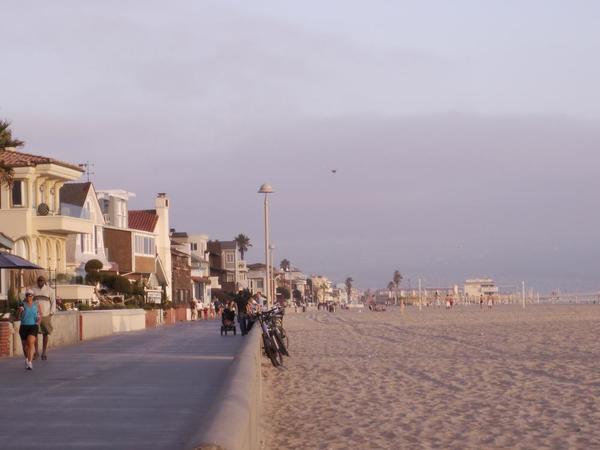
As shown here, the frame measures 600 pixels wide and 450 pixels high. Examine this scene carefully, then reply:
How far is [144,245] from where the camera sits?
3007 inches

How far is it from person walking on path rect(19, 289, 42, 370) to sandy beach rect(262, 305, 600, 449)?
434 centimetres

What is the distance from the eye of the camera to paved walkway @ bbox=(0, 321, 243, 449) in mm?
10180

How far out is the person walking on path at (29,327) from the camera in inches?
747

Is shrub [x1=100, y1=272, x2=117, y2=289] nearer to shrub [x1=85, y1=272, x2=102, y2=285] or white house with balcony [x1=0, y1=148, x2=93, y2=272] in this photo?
shrub [x1=85, y1=272, x2=102, y2=285]

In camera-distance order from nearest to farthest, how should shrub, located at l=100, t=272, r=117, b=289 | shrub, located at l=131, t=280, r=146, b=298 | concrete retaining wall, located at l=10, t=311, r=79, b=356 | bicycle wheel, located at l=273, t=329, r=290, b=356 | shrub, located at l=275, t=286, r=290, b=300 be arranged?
bicycle wheel, located at l=273, t=329, r=290, b=356 < concrete retaining wall, located at l=10, t=311, r=79, b=356 < shrub, located at l=100, t=272, r=117, b=289 < shrub, located at l=131, t=280, r=146, b=298 < shrub, located at l=275, t=286, r=290, b=300

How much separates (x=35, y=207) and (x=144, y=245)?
32.0 m

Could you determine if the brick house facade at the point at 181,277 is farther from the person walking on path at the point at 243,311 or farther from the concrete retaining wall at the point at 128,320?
the person walking on path at the point at 243,311

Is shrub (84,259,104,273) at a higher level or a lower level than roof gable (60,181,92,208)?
lower

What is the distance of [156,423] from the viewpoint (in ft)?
36.4

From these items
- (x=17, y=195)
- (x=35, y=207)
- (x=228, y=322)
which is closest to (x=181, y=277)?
(x=35, y=207)

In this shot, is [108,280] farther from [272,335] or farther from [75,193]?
[272,335]

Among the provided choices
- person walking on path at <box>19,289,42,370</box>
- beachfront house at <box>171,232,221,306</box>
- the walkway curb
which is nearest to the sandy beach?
the walkway curb

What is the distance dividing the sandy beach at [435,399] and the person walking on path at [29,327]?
14.2 ft

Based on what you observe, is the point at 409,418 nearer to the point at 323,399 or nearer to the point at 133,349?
the point at 323,399
